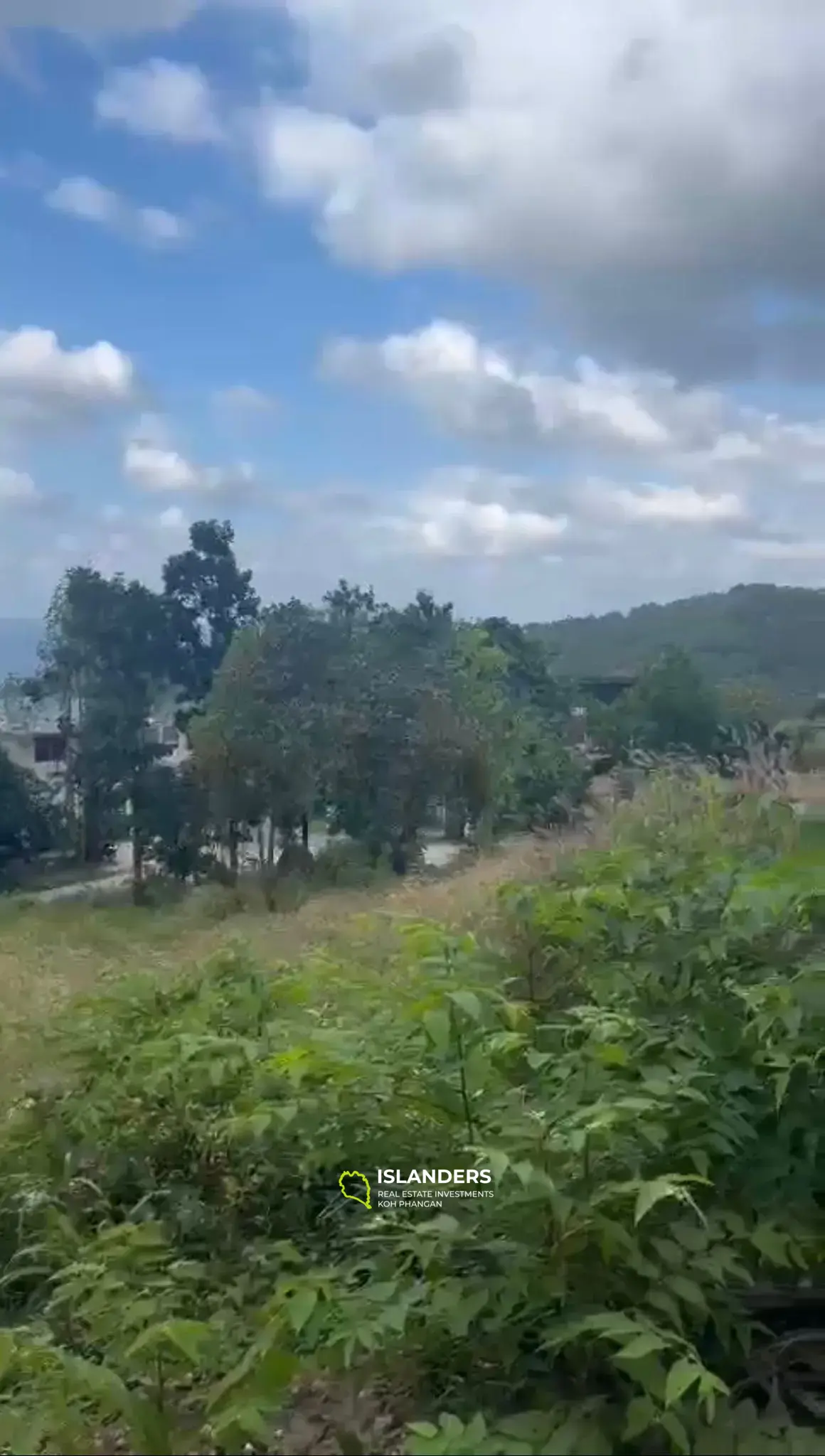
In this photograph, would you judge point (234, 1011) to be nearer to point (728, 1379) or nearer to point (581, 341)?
point (728, 1379)

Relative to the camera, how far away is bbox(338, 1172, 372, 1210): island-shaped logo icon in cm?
122

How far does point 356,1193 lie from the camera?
125cm

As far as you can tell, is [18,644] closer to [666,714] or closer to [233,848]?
[233,848]

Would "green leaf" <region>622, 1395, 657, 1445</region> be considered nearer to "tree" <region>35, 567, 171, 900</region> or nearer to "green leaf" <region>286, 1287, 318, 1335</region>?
"green leaf" <region>286, 1287, 318, 1335</region>

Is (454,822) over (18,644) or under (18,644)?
under

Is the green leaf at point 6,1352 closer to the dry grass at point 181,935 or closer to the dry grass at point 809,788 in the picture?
the dry grass at point 181,935

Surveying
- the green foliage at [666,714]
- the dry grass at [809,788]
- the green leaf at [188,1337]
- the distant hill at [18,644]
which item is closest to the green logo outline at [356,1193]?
the green leaf at [188,1337]

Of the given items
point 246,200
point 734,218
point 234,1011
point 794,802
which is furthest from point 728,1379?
point 246,200

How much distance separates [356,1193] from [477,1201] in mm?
313

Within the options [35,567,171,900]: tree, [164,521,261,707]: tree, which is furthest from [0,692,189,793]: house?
[164,521,261,707]: tree

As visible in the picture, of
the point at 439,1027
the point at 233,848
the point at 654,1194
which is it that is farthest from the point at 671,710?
the point at 654,1194

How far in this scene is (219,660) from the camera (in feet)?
9.37

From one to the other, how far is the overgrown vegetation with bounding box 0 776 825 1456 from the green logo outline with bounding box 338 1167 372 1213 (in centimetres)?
1

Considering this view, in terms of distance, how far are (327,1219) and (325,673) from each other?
1740 millimetres
